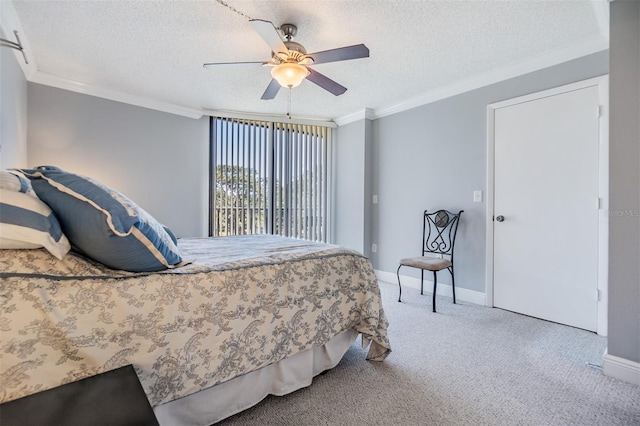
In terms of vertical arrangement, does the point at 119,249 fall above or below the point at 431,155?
below

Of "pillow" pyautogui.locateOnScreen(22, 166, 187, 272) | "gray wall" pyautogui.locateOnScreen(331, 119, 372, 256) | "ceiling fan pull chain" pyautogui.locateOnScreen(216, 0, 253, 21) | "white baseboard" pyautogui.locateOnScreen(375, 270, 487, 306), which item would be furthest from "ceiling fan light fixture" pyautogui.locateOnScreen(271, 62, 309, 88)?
"white baseboard" pyautogui.locateOnScreen(375, 270, 487, 306)

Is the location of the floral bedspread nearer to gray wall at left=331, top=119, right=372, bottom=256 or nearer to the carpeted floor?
the carpeted floor

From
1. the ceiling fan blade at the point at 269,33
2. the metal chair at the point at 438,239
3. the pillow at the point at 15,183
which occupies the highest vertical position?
the ceiling fan blade at the point at 269,33

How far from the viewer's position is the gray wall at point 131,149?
3049 mm

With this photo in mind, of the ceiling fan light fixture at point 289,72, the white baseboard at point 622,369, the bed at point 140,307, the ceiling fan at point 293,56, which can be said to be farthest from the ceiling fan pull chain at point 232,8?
the white baseboard at point 622,369

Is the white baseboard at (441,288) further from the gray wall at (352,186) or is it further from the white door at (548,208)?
the gray wall at (352,186)

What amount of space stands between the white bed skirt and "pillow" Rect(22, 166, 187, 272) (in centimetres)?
62

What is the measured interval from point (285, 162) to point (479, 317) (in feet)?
10.5

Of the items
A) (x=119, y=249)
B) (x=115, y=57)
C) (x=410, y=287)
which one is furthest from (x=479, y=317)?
(x=115, y=57)

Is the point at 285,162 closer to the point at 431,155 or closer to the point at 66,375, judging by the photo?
the point at 431,155

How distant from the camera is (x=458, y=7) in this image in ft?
6.57

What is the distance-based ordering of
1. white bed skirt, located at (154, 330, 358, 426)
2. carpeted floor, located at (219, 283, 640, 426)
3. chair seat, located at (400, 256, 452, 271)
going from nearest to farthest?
white bed skirt, located at (154, 330, 358, 426)
carpeted floor, located at (219, 283, 640, 426)
chair seat, located at (400, 256, 452, 271)

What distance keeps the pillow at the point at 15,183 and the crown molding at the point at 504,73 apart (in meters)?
3.61

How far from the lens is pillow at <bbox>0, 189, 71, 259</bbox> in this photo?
35.7 inches
